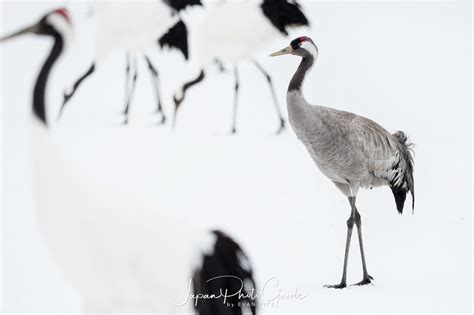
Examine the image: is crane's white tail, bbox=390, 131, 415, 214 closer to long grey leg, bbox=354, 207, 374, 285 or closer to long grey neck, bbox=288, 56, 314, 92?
long grey leg, bbox=354, 207, 374, 285

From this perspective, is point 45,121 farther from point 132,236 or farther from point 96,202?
point 132,236

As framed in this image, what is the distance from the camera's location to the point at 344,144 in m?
2.77

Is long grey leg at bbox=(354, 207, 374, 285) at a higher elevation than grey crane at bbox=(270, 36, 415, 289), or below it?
below

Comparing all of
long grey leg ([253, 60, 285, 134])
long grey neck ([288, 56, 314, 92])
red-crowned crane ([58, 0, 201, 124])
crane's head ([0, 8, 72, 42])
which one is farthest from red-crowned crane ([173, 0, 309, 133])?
crane's head ([0, 8, 72, 42])

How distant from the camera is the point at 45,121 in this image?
208cm

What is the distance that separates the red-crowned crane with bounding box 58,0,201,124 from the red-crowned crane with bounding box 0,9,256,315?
3.17ft

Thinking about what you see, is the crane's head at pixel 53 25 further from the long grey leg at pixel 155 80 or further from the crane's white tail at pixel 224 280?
the long grey leg at pixel 155 80

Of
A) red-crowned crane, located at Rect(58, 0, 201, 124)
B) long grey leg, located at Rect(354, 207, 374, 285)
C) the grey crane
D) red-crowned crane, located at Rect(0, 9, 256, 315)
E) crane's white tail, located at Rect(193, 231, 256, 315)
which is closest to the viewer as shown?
red-crowned crane, located at Rect(0, 9, 256, 315)

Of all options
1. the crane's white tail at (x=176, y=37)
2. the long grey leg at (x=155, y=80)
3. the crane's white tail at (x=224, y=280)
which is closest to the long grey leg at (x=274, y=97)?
the crane's white tail at (x=176, y=37)

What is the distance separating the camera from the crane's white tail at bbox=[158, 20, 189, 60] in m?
3.29

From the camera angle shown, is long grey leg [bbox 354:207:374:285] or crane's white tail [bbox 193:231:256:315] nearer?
crane's white tail [bbox 193:231:256:315]

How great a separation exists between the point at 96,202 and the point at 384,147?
1240mm

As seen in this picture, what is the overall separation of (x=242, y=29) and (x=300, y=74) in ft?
1.99

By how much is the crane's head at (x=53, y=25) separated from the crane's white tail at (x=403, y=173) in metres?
1.39
